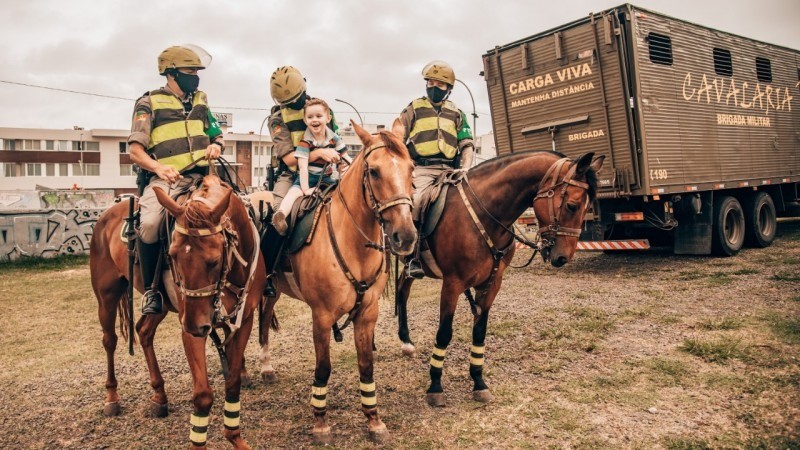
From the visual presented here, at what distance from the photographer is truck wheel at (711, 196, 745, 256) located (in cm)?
1093

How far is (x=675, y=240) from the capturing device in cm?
1127

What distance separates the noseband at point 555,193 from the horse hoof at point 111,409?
14.5 ft

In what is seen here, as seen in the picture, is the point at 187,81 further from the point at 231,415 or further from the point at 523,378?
the point at 523,378

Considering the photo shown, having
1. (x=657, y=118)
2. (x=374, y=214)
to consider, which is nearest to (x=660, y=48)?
(x=657, y=118)

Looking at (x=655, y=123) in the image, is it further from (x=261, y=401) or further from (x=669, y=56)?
(x=261, y=401)

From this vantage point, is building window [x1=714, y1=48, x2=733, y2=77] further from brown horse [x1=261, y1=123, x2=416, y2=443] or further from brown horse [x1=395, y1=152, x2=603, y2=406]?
brown horse [x1=261, y1=123, x2=416, y2=443]

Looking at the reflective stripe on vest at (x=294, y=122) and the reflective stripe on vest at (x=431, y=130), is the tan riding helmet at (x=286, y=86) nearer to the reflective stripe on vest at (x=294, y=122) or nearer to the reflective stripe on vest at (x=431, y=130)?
the reflective stripe on vest at (x=294, y=122)

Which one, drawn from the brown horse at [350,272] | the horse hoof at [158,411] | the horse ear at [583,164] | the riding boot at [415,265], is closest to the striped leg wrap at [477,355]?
the riding boot at [415,265]

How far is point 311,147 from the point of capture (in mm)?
4660

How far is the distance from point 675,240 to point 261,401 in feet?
33.1

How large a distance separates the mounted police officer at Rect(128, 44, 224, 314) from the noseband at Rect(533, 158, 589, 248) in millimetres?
3028

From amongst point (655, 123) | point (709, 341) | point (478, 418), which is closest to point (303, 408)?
point (478, 418)

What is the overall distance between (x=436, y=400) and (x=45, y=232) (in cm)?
1617

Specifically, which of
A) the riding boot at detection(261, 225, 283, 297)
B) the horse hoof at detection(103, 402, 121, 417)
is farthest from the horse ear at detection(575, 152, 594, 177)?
the horse hoof at detection(103, 402, 121, 417)
